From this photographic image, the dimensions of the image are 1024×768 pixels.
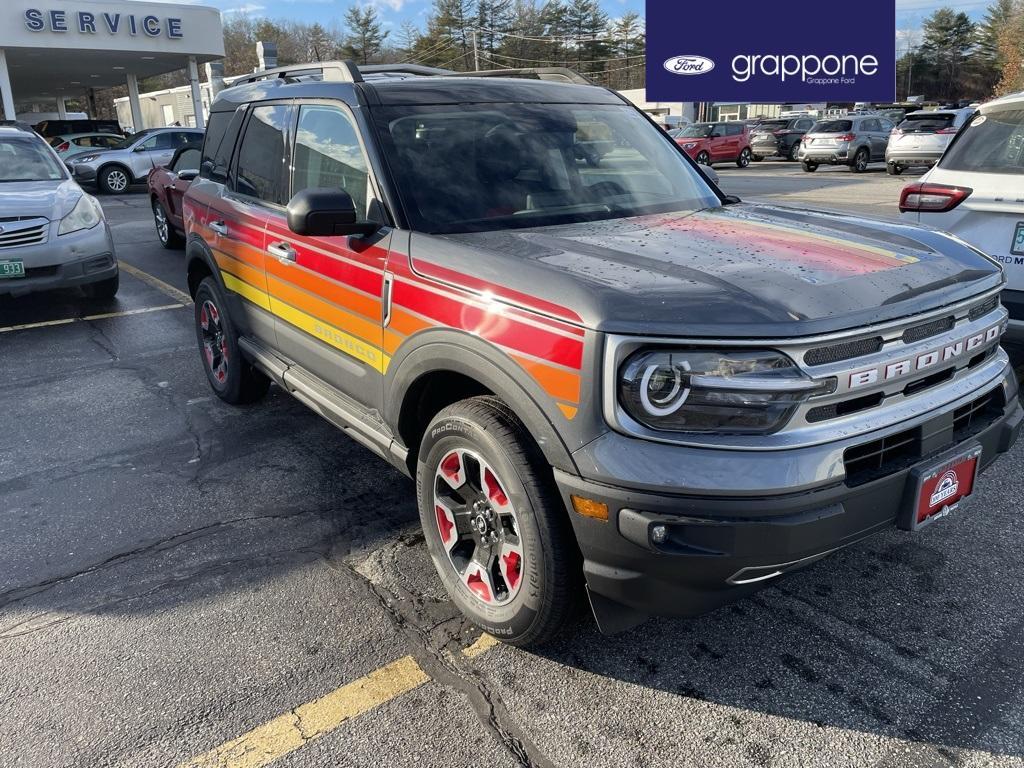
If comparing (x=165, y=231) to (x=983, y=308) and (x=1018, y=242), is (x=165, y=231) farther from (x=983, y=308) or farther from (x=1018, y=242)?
(x=983, y=308)

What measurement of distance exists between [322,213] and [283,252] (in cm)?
98

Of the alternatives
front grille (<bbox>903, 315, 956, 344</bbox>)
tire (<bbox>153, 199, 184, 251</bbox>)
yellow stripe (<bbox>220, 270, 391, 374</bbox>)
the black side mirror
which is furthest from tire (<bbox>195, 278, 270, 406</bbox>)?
tire (<bbox>153, 199, 184, 251</bbox>)

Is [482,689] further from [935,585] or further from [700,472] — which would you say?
[935,585]

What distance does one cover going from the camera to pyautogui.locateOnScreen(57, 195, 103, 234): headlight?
7438 millimetres

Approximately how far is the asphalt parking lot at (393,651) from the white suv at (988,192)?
1063 mm

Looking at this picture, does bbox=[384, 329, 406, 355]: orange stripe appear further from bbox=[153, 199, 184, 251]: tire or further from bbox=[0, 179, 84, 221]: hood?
bbox=[153, 199, 184, 251]: tire

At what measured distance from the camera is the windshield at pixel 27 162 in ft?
26.5

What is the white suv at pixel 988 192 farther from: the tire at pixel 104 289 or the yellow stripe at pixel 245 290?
the tire at pixel 104 289

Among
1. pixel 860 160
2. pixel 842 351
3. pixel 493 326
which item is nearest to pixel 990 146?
pixel 842 351

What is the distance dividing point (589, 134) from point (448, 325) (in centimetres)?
152

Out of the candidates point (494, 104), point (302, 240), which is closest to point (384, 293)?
point (302, 240)

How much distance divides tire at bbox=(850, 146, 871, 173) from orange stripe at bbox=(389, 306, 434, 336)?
82.3ft

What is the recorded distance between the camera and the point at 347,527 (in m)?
3.68

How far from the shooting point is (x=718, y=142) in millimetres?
30141
